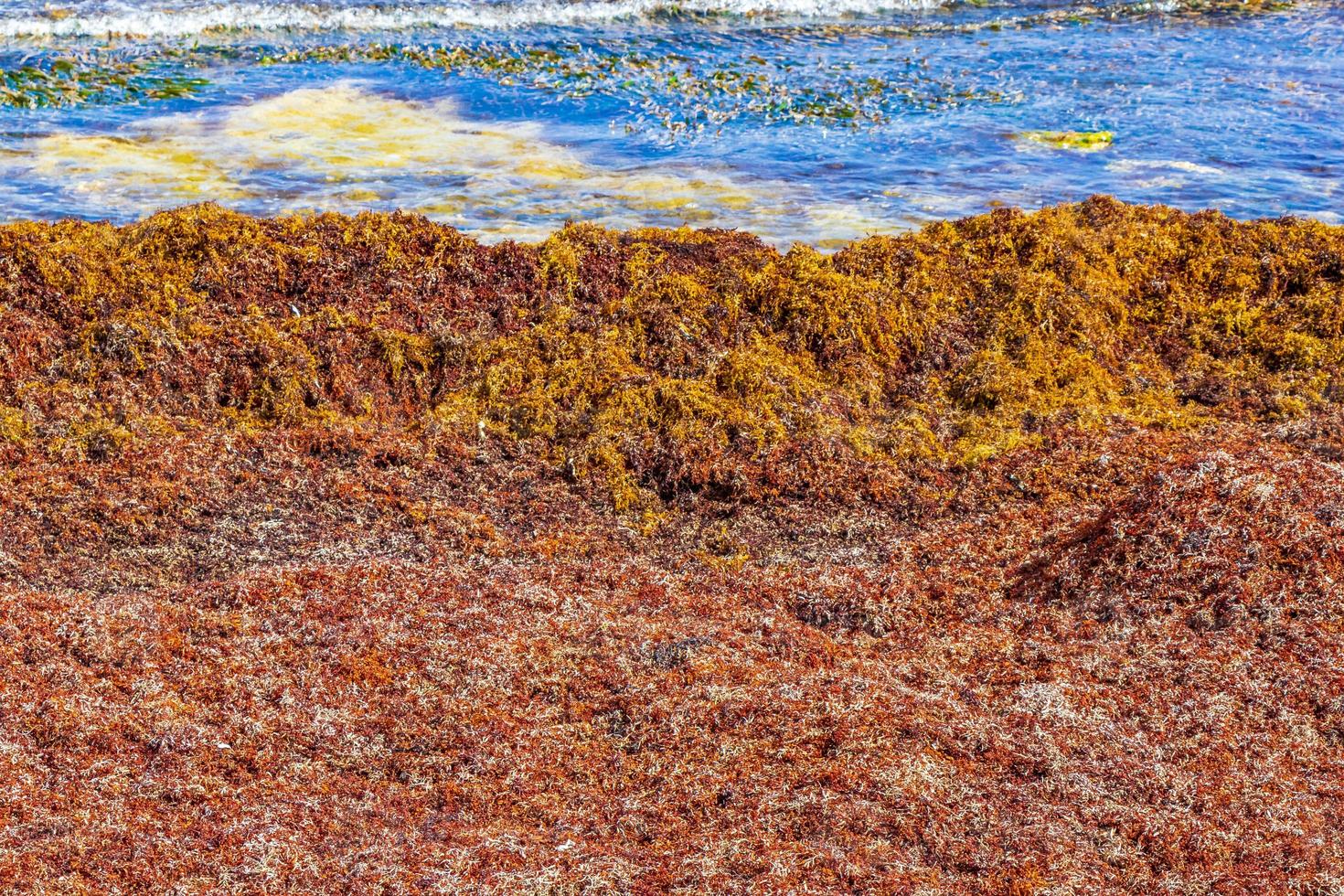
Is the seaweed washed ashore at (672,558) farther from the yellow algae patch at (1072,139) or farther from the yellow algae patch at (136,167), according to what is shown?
the yellow algae patch at (1072,139)

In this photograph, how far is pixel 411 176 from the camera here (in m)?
9.13

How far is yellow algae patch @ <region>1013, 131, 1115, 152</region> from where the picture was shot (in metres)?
10.3

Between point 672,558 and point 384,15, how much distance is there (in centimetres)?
1259

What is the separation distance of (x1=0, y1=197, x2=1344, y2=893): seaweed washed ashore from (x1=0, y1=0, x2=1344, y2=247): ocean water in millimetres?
2049

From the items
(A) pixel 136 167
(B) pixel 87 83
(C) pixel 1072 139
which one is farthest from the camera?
(B) pixel 87 83

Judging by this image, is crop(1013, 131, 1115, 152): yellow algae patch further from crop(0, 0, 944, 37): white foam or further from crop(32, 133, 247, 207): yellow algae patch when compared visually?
crop(32, 133, 247, 207): yellow algae patch

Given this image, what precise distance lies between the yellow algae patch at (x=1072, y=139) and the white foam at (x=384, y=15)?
6.40 metres

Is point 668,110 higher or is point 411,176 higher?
point 668,110

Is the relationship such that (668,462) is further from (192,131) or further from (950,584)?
(192,131)

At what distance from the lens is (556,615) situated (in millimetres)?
4164

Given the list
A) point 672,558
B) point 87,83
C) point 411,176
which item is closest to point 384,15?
point 87,83

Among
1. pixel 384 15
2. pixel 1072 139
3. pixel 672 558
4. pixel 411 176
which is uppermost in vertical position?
pixel 384 15

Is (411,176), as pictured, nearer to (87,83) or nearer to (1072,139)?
(87,83)

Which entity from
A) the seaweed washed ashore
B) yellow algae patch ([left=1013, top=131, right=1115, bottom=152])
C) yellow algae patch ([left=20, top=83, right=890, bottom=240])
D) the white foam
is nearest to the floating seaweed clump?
yellow algae patch ([left=20, top=83, right=890, bottom=240])
